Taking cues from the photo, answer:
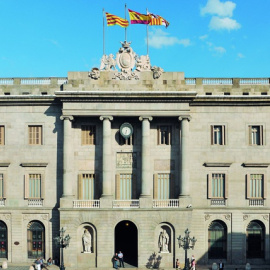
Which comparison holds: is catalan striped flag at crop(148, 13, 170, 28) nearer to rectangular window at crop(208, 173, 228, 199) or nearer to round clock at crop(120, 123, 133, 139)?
round clock at crop(120, 123, 133, 139)

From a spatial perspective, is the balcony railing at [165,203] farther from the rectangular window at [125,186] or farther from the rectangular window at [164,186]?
the rectangular window at [125,186]

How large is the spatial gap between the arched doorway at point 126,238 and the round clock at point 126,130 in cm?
992

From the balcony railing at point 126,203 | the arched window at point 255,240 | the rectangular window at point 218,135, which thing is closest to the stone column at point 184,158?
the rectangular window at point 218,135

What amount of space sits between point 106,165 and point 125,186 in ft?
11.5

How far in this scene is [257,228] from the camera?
4838 cm

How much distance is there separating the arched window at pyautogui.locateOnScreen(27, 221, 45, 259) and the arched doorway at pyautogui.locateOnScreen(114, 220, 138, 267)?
839 cm

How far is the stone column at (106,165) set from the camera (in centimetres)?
4603

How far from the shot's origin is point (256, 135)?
1937 inches

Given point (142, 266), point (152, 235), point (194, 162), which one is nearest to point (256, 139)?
point (194, 162)

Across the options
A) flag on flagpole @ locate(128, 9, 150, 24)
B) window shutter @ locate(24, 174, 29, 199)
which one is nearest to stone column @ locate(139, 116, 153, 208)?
flag on flagpole @ locate(128, 9, 150, 24)

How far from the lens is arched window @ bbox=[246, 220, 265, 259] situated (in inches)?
1900

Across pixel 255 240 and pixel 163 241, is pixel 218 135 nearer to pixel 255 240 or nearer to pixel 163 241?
pixel 255 240

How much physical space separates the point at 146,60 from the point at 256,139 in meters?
15.6

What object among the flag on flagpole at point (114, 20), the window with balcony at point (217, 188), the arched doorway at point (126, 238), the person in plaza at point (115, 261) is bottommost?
the person in plaza at point (115, 261)
